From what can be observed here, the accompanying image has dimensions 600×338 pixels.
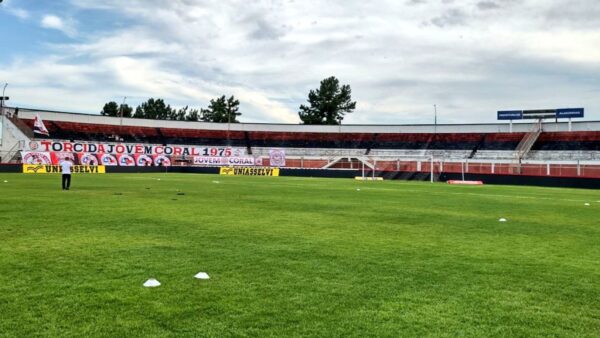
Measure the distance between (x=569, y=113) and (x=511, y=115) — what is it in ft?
26.0

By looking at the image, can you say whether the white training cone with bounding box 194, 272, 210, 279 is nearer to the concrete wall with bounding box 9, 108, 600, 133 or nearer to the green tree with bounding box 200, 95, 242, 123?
the concrete wall with bounding box 9, 108, 600, 133

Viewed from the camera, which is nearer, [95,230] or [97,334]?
[97,334]

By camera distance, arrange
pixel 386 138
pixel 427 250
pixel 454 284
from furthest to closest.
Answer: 1. pixel 386 138
2. pixel 427 250
3. pixel 454 284

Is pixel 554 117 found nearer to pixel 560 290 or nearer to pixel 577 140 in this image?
pixel 577 140

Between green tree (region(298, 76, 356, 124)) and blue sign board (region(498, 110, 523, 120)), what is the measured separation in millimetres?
45067

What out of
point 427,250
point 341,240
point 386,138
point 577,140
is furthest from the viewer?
point 386,138

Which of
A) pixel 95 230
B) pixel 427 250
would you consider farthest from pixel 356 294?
pixel 95 230

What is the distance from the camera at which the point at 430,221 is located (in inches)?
561

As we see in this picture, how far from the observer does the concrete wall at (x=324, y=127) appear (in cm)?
7500

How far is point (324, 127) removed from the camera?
88.9m

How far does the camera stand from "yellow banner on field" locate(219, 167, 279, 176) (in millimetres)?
62562

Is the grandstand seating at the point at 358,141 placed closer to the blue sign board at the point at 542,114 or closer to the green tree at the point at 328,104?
the blue sign board at the point at 542,114

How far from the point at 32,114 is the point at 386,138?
178ft

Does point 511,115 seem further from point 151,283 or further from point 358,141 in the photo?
point 151,283
